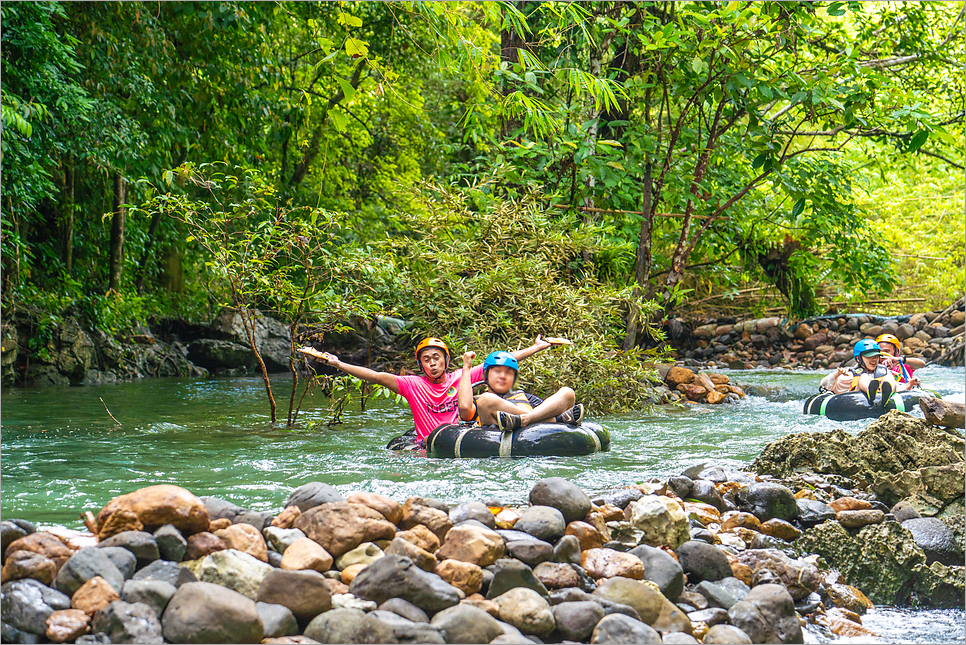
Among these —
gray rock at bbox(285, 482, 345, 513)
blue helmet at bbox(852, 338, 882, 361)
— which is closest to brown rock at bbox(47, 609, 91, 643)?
gray rock at bbox(285, 482, 345, 513)

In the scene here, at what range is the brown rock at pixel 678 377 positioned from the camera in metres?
11.1

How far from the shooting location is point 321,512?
343 centimetres

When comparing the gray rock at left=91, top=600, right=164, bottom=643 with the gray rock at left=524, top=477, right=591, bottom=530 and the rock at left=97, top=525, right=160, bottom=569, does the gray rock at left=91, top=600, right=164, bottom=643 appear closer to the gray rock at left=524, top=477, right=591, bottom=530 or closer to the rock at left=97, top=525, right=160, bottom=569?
the rock at left=97, top=525, right=160, bottom=569

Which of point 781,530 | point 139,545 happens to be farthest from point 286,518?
point 781,530

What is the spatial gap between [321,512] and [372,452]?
311 centimetres

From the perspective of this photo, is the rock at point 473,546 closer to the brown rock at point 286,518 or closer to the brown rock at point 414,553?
the brown rock at point 414,553

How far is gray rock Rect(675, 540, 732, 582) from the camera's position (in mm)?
3516

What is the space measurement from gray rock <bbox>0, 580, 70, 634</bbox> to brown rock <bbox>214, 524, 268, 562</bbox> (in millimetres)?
630

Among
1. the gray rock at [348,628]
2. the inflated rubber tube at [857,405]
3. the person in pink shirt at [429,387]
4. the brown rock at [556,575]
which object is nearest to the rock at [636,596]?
the brown rock at [556,575]

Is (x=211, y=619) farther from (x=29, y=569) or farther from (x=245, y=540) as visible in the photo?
(x=29, y=569)

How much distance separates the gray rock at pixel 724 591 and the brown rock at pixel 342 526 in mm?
1429

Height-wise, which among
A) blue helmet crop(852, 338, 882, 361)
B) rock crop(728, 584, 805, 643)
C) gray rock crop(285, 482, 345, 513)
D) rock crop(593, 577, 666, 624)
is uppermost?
blue helmet crop(852, 338, 882, 361)

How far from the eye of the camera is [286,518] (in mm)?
3525

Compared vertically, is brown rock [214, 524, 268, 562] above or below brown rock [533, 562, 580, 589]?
above
